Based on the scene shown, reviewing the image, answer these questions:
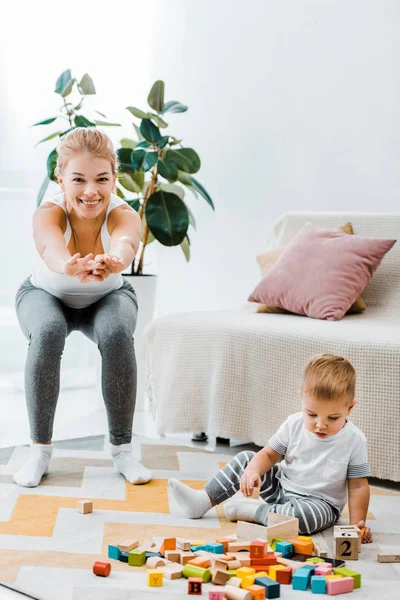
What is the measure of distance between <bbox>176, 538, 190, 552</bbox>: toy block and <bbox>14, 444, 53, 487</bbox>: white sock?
0.62 meters

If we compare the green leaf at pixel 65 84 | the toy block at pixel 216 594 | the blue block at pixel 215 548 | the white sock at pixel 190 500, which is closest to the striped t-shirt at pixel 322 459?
the white sock at pixel 190 500

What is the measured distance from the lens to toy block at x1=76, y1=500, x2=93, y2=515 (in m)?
1.99

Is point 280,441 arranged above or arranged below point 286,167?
below

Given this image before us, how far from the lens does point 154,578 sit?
1562 mm

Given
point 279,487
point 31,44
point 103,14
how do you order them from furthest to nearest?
point 103,14
point 31,44
point 279,487

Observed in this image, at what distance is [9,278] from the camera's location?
3.64 m

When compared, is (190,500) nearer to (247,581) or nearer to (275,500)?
(275,500)

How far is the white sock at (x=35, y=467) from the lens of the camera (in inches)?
87.4

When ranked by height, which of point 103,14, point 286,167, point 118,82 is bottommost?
point 286,167

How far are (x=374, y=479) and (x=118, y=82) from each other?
2.33 meters

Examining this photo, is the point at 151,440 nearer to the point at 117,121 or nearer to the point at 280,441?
the point at 280,441

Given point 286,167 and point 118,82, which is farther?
point 118,82

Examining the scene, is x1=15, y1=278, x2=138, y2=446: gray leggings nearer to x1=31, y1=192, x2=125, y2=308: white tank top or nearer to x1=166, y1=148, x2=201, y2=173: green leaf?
x1=31, y1=192, x2=125, y2=308: white tank top

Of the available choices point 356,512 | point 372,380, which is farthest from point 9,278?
point 356,512
